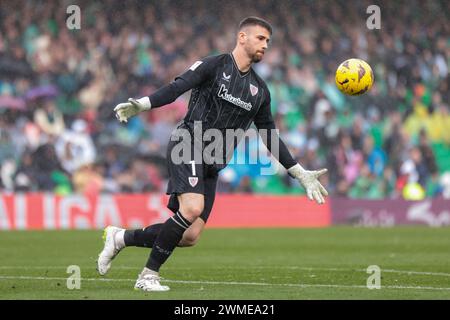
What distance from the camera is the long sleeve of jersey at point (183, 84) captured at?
942cm

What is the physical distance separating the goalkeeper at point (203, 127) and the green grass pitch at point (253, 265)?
0.44 m

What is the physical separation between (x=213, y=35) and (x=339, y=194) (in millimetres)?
5707

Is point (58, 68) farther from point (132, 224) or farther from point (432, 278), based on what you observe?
point (432, 278)

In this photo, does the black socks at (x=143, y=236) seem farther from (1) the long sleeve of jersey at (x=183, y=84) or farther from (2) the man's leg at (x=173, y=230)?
(1) the long sleeve of jersey at (x=183, y=84)

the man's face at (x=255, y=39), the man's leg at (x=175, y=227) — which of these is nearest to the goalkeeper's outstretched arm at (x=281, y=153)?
the man's face at (x=255, y=39)

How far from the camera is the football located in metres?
10.9

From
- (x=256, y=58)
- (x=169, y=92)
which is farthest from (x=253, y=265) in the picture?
(x=169, y=92)

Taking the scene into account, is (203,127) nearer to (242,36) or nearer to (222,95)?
(222,95)

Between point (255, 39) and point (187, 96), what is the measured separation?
14309mm

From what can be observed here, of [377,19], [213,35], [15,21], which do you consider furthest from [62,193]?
[377,19]

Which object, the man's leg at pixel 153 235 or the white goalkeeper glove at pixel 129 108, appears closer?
the white goalkeeper glove at pixel 129 108

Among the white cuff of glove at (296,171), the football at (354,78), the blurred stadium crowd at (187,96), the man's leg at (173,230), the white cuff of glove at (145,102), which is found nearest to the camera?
the white cuff of glove at (145,102)

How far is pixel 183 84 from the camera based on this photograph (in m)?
9.62

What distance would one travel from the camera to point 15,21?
25188 mm
